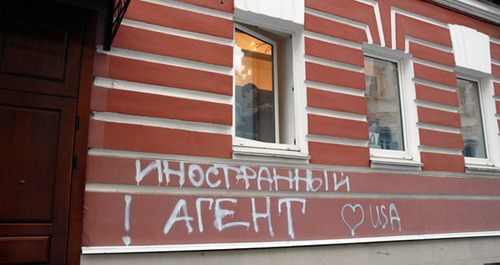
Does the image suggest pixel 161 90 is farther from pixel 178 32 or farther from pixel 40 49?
pixel 40 49

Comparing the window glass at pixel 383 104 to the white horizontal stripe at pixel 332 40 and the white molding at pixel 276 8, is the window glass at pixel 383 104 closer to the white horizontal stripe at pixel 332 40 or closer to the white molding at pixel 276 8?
the white horizontal stripe at pixel 332 40

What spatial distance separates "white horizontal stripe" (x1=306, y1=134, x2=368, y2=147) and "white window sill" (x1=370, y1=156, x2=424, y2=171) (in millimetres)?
257

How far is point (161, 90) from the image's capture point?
4.23m

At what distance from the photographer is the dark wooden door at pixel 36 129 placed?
3.50 m

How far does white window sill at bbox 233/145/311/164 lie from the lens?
177 inches

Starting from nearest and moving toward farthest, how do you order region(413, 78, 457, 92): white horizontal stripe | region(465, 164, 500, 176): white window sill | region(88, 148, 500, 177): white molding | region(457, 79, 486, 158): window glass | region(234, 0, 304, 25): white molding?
region(88, 148, 500, 177): white molding
region(234, 0, 304, 25): white molding
region(413, 78, 457, 92): white horizontal stripe
region(465, 164, 500, 176): white window sill
region(457, 79, 486, 158): window glass

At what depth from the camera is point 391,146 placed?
19.6ft

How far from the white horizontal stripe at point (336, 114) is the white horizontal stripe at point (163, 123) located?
1.18 m

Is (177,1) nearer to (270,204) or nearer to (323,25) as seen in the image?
(323,25)

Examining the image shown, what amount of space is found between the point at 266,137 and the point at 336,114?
0.96 meters

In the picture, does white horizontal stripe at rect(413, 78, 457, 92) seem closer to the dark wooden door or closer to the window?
the window

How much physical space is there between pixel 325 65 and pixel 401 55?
5.25 ft

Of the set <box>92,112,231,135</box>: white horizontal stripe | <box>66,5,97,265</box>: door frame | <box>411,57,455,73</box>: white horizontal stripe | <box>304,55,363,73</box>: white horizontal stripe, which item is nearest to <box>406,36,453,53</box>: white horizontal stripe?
<box>411,57,455,73</box>: white horizontal stripe

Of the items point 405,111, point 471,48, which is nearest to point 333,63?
point 405,111
